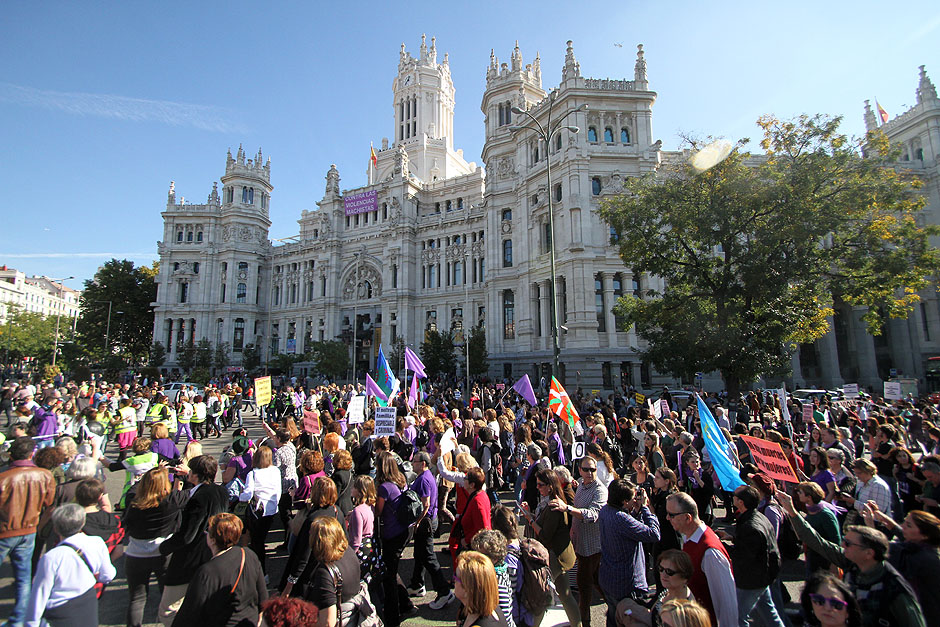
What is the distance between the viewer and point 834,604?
3236 mm

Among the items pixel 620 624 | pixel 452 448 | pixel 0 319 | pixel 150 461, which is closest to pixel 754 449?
pixel 620 624

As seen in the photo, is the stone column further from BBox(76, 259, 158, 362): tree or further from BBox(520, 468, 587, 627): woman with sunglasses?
BBox(76, 259, 158, 362): tree

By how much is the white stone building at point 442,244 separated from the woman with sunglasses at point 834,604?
2567 cm

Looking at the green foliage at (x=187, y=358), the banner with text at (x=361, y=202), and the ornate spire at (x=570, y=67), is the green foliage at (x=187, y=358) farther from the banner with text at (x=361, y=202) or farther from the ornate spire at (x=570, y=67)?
the ornate spire at (x=570, y=67)

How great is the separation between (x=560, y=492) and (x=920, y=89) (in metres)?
57.4

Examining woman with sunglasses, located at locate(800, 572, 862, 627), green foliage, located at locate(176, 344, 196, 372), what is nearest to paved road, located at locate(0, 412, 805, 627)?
woman with sunglasses, located at locate(800, 572, 862, 627)

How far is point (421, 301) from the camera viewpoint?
2226 inches

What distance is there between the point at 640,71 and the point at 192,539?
1589 inches

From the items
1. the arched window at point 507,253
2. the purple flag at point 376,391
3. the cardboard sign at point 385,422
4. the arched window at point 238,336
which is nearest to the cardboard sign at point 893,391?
the purple flag at point 376,391

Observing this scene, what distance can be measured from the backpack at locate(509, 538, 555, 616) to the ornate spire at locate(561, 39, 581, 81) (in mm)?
36773

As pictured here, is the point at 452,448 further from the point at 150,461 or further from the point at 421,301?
the point at 421,301

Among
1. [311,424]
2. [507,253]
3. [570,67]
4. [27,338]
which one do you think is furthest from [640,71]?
[27,338]

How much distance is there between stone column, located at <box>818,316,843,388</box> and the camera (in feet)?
117

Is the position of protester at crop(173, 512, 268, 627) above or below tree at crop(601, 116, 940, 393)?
below
